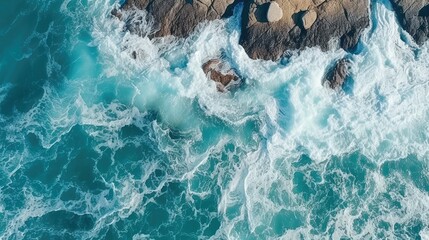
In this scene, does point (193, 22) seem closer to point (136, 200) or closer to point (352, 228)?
point (136, 200)

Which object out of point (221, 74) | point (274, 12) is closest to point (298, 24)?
point (274, 12)

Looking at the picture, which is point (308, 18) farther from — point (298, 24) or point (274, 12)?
point (274, 12)

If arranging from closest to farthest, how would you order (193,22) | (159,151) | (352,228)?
(352,228) → (159,151) → (193,22)

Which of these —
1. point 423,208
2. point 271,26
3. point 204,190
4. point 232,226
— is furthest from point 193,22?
point 423,208

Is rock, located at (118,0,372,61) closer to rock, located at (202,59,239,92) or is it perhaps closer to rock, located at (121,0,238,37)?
rock, located at (202,59,239,92)

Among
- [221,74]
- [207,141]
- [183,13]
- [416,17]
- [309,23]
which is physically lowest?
[207,141]

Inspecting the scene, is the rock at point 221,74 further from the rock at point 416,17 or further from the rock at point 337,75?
the rock at point 416,17
